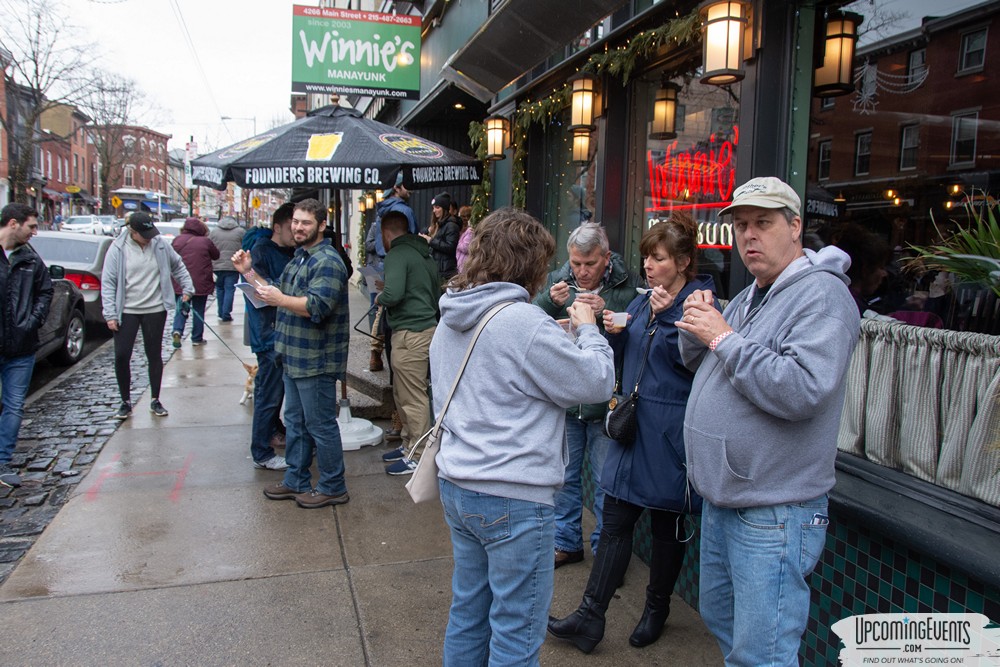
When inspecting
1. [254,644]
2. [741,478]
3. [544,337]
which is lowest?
[254,644]

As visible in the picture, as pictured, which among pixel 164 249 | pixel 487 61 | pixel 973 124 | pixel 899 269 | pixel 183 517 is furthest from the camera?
pixel 164 249

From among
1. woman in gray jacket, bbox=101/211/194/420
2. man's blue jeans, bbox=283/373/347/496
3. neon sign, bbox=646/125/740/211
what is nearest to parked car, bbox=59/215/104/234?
woman in gray jacket, bbox=101/211/194/420

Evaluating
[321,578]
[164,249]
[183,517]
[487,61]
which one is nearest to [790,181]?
[321,578]

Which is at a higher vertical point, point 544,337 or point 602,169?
point 602,169

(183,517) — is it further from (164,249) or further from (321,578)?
(164,249)

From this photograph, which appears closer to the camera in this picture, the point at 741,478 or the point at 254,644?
the point at 741,478

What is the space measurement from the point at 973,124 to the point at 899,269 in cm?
60

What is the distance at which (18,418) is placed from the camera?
5008 millimetres

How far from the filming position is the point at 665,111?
16.4 ft

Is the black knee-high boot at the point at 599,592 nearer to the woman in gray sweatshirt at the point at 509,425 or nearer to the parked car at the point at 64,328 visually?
the woman in gray sweatshirt at the point at 509,425

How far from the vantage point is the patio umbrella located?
525 cm

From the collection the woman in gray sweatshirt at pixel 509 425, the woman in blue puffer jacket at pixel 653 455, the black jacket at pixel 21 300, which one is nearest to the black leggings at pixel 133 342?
the black jacket at pixel 21 300

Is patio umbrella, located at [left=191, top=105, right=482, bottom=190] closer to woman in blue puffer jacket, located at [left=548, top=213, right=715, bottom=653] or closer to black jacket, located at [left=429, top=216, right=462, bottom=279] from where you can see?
black jacket, located at [left=429, top=216, right=462, bottom=279]

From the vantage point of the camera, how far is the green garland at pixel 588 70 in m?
4.19
